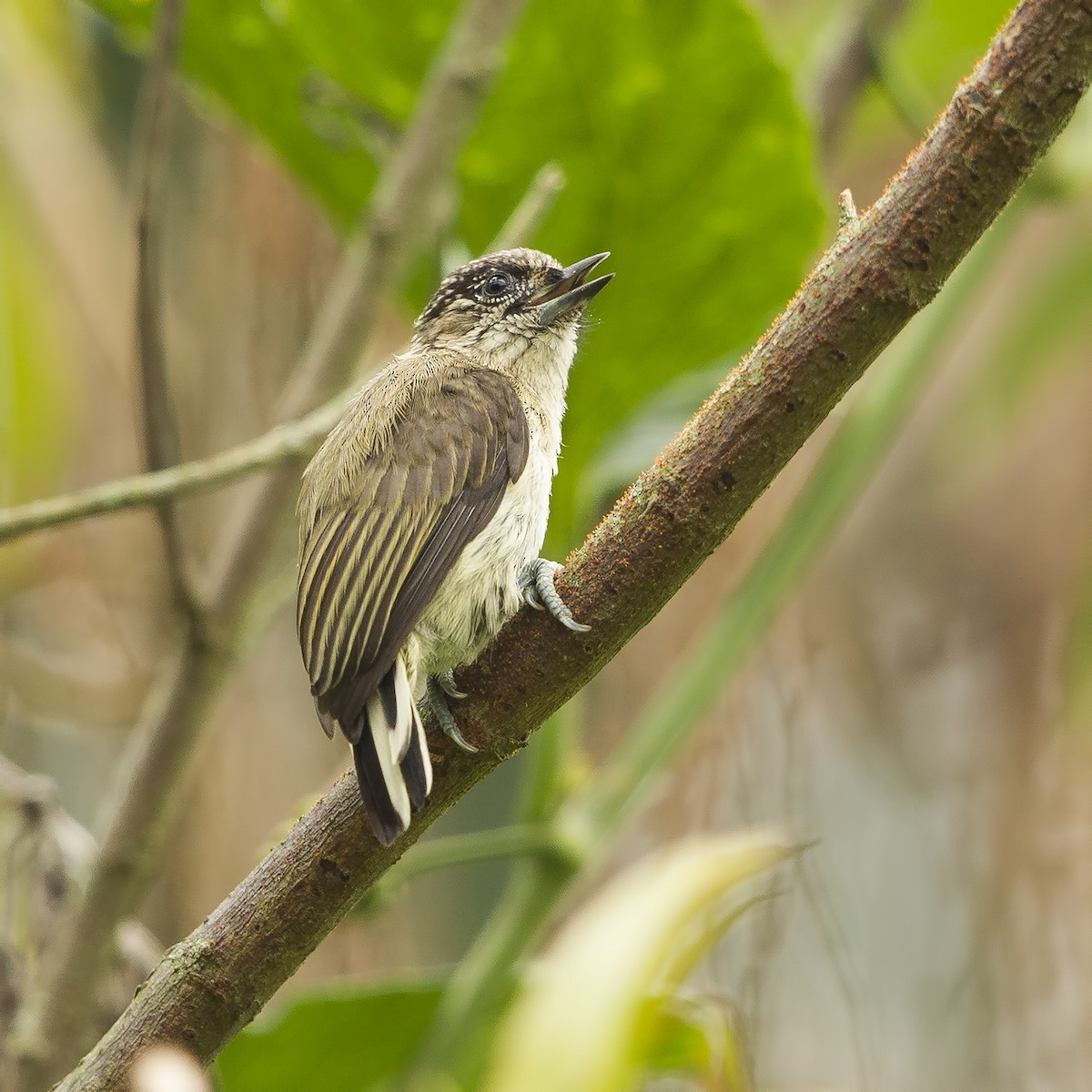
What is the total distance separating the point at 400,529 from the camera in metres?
2.57

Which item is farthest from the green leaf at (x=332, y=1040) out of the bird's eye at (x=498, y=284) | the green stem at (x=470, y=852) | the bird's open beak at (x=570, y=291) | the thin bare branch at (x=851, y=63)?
the thin bare branch at (x=851, y=63)

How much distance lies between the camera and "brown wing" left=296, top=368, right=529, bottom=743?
2.29 meters

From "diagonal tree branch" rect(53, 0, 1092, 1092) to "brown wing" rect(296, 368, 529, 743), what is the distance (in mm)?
217

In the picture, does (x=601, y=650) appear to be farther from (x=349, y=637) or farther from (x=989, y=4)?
(x=989, y=4)

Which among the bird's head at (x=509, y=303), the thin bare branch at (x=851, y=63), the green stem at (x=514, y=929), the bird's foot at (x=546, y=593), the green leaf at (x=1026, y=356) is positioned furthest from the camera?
the green leaf at (x=1026, y=356)

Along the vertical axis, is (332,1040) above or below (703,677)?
below

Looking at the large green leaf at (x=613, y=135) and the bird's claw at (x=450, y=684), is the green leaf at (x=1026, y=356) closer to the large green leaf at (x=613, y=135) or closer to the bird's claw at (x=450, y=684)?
the large green leaf at (x=613, y=135)

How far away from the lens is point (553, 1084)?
177cm

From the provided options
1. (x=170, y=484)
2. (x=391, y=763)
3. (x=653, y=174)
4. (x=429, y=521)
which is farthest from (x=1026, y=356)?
(x=391, y=763)

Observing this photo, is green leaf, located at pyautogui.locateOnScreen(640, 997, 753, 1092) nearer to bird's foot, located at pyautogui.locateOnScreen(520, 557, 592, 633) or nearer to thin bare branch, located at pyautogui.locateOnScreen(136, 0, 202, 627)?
bird's foot, located at pyautogui.locateOnScreen(520, 557, 592, 633)

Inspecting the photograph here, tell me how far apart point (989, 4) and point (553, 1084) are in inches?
122

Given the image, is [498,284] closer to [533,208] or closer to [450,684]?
[533,208]

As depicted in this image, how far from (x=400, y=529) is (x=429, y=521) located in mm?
50

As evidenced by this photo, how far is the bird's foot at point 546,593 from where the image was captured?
6.27 ft
